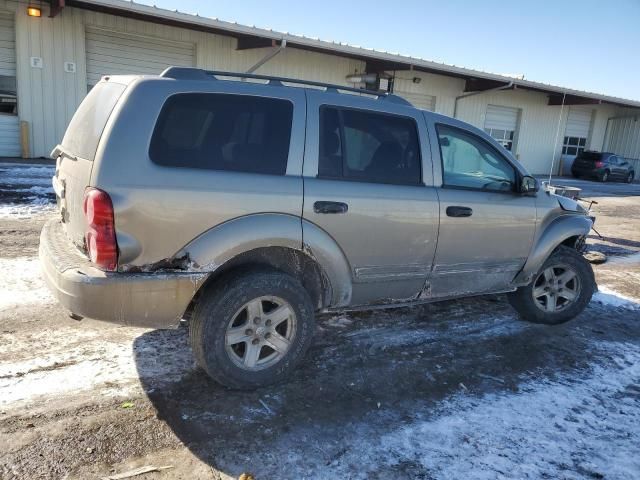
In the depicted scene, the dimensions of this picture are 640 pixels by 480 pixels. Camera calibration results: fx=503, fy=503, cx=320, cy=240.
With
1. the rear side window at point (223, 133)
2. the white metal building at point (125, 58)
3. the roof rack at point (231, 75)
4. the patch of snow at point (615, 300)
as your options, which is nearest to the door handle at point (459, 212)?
the roof rack at point (231, 75)

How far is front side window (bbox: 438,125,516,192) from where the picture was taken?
13.2 feet

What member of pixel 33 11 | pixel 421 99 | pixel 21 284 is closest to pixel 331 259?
pixel 21 284

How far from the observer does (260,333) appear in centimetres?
330

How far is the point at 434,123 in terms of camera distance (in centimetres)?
398

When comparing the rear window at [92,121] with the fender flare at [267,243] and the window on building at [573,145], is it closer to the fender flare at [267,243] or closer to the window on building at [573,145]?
the fender flare at [267,243]

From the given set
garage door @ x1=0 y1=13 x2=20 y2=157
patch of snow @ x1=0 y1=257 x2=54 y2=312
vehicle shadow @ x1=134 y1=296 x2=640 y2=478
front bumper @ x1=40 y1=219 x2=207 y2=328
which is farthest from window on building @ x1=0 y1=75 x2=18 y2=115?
front bumper @ x1=40 y1=219 x2=207 y2=328

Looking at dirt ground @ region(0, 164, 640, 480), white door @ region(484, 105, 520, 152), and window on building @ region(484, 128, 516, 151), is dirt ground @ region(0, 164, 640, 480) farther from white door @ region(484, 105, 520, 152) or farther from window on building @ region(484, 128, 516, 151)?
window on building @ region(484, 128, 516, 151)

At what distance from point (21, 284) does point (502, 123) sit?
921 inches

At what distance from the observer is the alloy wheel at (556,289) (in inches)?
192

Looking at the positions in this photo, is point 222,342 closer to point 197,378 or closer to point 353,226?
point 197,378

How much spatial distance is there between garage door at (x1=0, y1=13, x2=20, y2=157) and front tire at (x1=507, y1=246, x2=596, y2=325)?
45.3 ft

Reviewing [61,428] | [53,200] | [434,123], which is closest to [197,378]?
[61,428]

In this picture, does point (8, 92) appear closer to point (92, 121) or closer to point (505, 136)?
point (92, 121)

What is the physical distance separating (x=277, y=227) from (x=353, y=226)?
23.3 inches
